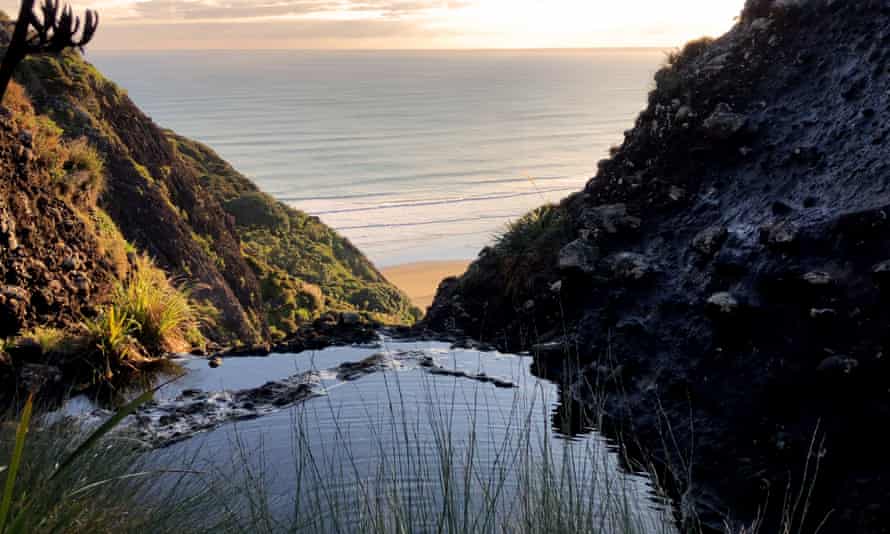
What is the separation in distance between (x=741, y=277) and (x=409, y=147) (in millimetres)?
68406

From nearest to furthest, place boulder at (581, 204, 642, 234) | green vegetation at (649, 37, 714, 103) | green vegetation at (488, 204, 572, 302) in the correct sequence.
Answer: boulder at (581, 204, 642, 234)
green vegetation at (488, 204, 572, 302)
green vegetation at (649, 37, 714, 103)

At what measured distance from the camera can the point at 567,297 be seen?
341 inches

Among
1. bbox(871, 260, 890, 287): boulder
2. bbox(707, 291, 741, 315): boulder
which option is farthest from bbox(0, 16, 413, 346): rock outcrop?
bbox(871, 260, 890, 287): boulder

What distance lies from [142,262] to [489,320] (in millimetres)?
4088

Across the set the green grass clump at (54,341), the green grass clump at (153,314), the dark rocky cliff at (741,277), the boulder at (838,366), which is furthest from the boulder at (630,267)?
the green grass clump at (54,341)

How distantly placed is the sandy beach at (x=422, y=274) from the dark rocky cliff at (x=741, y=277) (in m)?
21.4

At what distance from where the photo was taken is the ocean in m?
44.1

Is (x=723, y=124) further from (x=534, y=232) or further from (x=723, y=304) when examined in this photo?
(x=723, y=304)

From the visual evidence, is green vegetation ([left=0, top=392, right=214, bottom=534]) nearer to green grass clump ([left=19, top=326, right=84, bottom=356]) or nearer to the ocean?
green grass clump ([left=19, top=326, right=84, bottom=356])

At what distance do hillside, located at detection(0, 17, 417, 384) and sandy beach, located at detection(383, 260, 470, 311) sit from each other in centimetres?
960

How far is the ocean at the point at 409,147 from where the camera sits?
4406 cm

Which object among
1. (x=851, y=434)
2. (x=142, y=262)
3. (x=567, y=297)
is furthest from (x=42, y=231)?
(x=851, y=434)

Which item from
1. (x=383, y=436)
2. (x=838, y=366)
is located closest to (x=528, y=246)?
(x=383, y=436)

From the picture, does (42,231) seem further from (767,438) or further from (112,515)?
(767,438)
